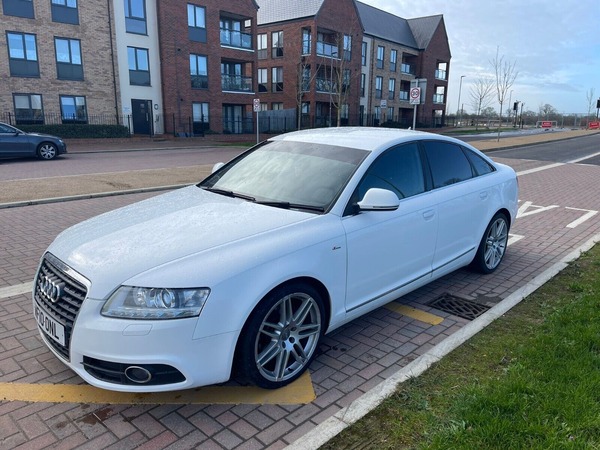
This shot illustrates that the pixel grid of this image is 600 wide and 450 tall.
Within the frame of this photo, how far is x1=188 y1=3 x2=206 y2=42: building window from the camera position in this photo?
108 ft

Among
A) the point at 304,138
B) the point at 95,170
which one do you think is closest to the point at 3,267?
the point at 304,138

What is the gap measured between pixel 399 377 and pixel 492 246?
9.11 ft

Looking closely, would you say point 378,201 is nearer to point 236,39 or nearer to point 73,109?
point 73,109

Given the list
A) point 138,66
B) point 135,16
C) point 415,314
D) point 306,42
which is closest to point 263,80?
point 306,42

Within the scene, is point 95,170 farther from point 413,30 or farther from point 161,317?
point 413,30

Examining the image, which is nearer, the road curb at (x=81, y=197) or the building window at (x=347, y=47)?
the road curb at (x=81, y=197)

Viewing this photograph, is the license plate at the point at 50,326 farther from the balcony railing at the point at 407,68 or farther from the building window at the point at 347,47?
the balcony railing at the point at 407,68

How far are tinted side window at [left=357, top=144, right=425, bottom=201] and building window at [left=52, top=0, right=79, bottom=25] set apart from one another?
98.8ft

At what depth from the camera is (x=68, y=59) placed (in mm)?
28406

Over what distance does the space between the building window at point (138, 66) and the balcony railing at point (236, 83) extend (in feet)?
19.0

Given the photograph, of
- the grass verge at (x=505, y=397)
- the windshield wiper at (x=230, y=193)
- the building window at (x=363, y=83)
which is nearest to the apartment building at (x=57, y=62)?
the building window at (x=363, y=83)

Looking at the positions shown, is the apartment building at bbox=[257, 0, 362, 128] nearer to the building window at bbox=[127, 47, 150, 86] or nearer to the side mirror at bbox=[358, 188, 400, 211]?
the building window at bbox=[127, 47, 150, 86]

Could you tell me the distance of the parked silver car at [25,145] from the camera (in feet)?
56.7

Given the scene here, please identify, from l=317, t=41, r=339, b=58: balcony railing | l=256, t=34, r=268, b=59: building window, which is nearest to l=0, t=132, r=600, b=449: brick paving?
l=317, t=41, r=339, b=58: balcony railing
